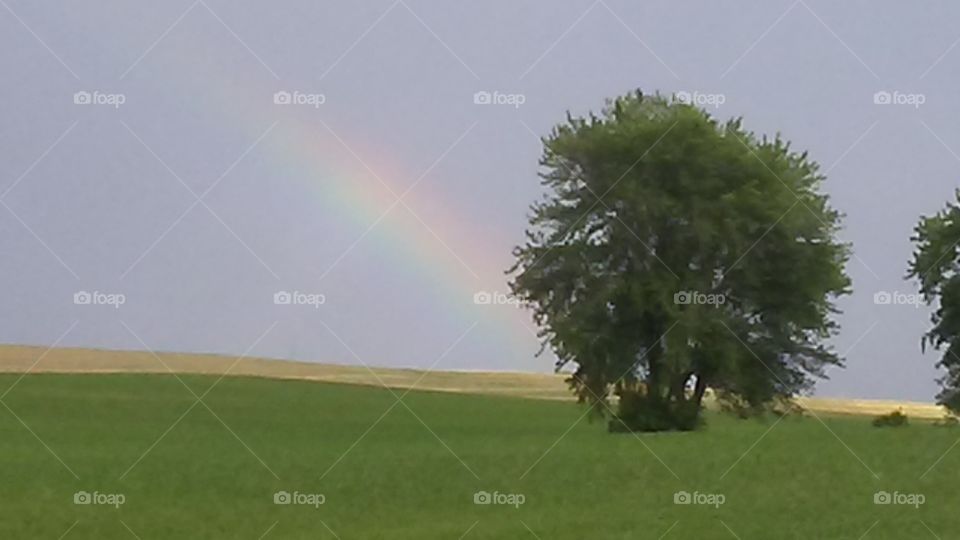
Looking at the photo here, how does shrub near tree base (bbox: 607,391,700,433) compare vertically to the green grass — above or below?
above

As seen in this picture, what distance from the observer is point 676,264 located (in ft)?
172

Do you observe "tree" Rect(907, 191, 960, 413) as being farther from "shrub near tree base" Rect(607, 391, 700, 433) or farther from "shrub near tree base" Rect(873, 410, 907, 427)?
"shrub near tree base" Rect(607, 391, 700, 433)

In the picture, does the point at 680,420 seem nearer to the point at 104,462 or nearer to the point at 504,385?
the point at 504,385

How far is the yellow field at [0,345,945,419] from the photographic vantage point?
60625 millimetres

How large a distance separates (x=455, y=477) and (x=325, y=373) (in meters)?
43.3

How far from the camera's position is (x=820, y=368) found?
56969 millimetres

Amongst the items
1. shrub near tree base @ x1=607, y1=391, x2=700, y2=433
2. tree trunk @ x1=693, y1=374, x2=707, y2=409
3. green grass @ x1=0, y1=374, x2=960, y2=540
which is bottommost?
green grass @ x1=0, y1=374, x2=960, y2=540

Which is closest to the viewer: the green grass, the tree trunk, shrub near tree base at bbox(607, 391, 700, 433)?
the green grass

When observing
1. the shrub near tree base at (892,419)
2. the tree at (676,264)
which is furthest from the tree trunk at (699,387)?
the shrub near tree base at (892,419)

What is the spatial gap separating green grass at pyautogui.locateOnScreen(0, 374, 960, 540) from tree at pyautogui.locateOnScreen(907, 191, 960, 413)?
630 cm

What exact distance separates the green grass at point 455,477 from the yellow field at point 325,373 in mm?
2175

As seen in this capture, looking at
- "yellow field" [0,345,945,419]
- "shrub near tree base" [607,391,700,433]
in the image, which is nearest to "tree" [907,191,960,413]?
"yellow field" [0,345,945,419]

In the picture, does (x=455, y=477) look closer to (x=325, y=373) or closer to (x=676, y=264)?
(x=676, y=264)

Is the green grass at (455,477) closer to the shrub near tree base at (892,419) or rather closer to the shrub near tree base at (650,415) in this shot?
the shrub near tree base at (650,415)
